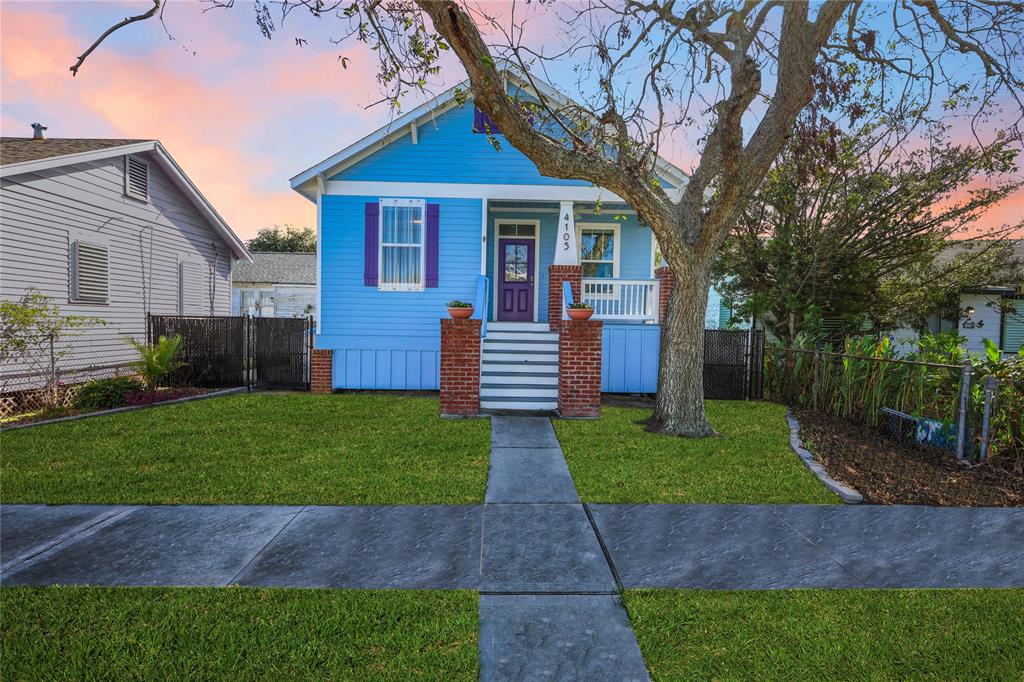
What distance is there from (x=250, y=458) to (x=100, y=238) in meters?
9.68

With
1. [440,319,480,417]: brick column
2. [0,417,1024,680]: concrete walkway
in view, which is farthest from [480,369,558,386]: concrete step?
[0,417,1024,680]: concrete walkway

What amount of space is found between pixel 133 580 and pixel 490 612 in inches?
87.7

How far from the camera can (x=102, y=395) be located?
896 centimetres

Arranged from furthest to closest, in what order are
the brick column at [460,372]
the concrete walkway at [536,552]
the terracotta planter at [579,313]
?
the brick column at [460,372], the terracotta planter at [579,313], the concrete walkway at [536,552]

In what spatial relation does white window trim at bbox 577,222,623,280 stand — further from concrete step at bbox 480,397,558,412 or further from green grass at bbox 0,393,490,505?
green grass at bbox 0,393,490,505

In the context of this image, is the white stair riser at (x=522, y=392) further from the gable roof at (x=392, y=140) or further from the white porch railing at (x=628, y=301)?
the gable roof at (x=392, y=140)

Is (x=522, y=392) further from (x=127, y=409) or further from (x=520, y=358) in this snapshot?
(x=127, y=409)

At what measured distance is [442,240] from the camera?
36.5 ft

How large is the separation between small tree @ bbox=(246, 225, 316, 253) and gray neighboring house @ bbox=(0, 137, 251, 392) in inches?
1335

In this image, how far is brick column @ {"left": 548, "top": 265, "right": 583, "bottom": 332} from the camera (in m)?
10.6

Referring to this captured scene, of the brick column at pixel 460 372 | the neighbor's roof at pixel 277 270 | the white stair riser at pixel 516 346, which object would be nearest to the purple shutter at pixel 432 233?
the white stair riser at pixel 516 346

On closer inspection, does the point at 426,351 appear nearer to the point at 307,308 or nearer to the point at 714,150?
the point at 714,150

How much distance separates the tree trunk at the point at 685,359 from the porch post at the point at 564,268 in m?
3.10

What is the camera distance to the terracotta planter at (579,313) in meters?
8.49
